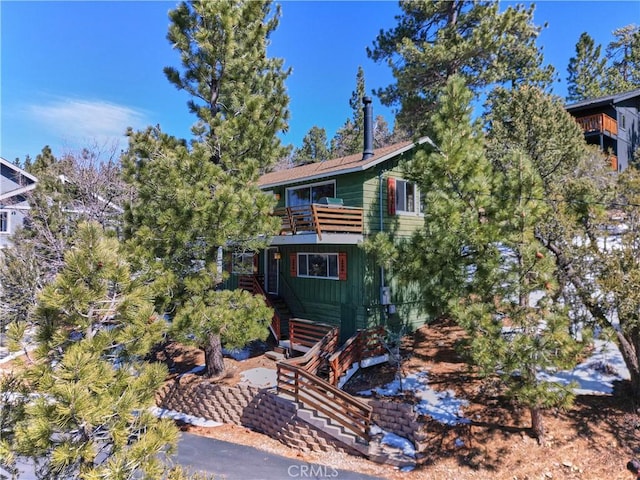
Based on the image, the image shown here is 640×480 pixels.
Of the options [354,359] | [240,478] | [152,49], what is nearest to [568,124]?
[354,359]

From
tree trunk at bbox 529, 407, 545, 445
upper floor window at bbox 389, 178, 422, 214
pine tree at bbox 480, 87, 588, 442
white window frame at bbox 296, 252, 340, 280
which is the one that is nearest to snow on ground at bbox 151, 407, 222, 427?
white window frame at bbox 296, 252, 340, 280

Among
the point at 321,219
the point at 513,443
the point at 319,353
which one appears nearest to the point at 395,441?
the point at 513,443

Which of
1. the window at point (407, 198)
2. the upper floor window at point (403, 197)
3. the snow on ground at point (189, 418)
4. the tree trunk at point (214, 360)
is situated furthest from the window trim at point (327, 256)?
the snow on ground at point (189, 418)

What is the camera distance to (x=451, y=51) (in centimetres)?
1773

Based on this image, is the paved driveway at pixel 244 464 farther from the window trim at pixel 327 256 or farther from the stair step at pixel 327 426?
the window trim at pixel 327 256

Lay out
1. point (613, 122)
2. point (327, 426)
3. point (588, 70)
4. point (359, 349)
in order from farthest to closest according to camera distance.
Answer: point (588, 70), point (613, 122), point (359, 349), point (327, 426)

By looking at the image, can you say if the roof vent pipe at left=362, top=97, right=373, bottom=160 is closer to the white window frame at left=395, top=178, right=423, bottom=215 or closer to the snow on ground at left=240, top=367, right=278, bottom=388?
the white window frame at left=395, top=178, right=423, bottom=215

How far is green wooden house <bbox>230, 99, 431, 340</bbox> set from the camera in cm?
1206

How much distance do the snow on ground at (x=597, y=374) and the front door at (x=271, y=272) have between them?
34.6 feet

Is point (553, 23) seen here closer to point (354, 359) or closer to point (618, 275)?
point (618, 275)

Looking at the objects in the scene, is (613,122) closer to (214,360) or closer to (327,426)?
(327,426)

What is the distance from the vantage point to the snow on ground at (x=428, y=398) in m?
8.91

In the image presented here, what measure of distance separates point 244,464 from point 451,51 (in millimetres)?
19225

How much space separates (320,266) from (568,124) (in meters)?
12.6
